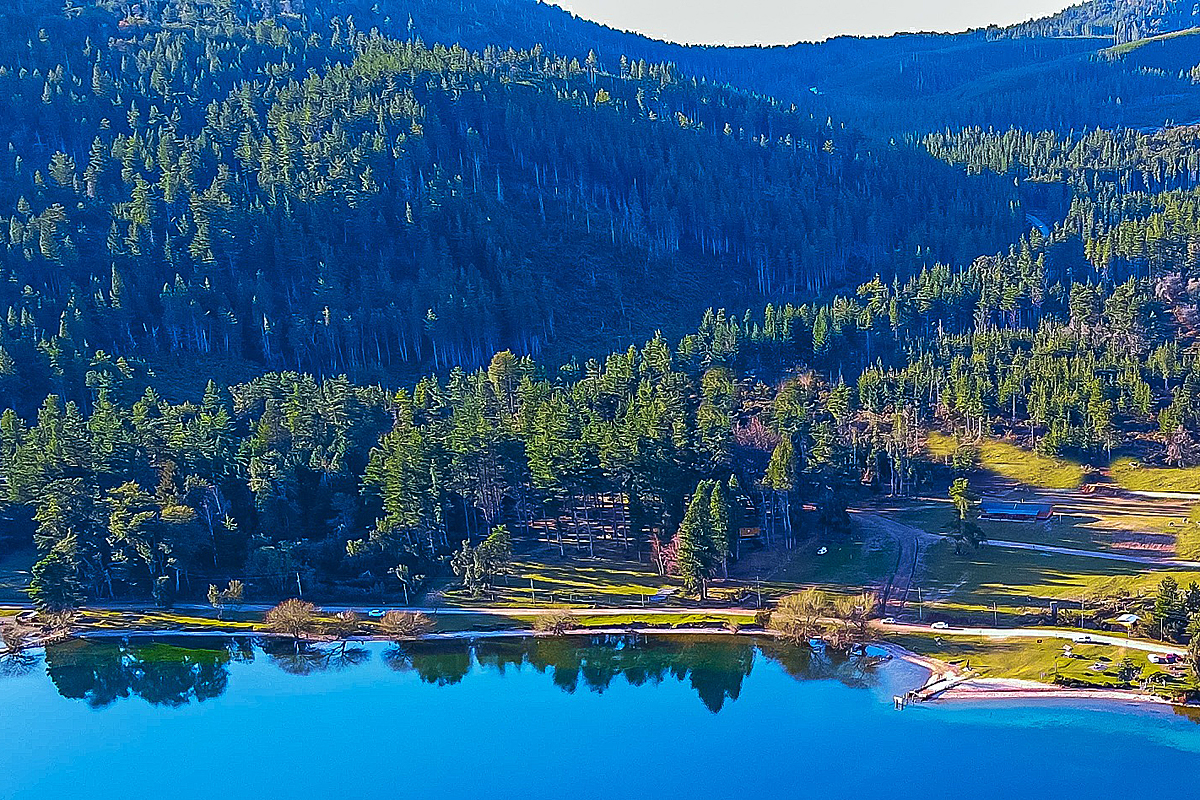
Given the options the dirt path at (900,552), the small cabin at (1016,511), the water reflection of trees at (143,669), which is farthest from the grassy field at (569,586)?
the small cabin at (1016,511)

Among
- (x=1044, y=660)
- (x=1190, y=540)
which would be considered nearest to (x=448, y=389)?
(x=1044, y=660)

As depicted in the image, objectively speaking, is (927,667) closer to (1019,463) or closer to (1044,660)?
(1044,660)

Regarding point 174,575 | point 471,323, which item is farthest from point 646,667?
point 471,323

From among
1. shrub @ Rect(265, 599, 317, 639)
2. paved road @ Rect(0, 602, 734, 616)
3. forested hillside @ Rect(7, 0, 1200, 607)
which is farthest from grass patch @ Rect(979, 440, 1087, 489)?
shrub @ Rect(265, 599, 317, 639)

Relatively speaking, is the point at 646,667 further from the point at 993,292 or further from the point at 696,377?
the point at 993,292

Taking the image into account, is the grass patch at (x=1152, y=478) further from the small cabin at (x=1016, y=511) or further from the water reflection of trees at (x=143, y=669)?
the water reflection of trees at (x=143, y=669)

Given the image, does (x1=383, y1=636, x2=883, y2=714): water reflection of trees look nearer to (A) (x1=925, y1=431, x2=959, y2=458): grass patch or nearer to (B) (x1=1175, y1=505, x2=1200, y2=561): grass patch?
(B) (x1=1175, y1=505, x2=1200, y2=561): grass patch
